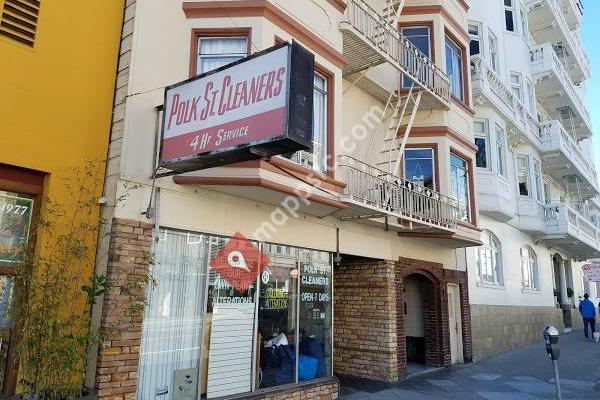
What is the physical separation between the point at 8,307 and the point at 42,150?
189 centimetres

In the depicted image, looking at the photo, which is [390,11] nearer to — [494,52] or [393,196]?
[393,196]

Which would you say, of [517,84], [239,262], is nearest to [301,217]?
[239,262]

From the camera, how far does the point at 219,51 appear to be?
7.67 meters

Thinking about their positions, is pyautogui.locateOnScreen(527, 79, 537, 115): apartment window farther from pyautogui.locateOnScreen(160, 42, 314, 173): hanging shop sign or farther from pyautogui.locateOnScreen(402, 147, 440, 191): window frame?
pyautogui.locateOnScreen(160, 42, 314, 173): hanging shop sign

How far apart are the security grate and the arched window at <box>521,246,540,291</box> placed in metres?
17.5

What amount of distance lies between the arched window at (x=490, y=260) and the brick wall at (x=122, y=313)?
11.9 meters

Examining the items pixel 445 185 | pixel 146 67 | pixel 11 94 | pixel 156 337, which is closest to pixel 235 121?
pixel 146 67

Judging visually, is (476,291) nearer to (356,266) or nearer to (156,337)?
(356,266)

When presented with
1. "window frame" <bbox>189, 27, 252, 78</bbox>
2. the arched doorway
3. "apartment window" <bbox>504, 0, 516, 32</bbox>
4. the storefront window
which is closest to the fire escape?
the storefront window

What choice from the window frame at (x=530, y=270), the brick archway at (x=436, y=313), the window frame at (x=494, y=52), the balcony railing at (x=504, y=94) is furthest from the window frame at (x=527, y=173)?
the brick archway at (x=436, y=313)

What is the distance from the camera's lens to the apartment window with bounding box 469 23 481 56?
1714cm

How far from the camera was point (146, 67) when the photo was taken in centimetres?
676

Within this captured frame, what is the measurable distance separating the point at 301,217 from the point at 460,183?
21.3 ft

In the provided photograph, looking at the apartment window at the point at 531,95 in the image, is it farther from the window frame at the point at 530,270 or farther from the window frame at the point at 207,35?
the window frame at the point at 207,35
